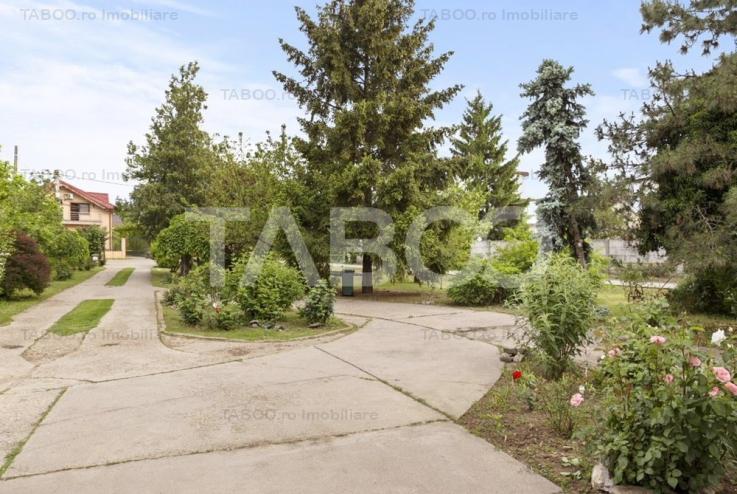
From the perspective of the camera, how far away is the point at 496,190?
38719 millimetres

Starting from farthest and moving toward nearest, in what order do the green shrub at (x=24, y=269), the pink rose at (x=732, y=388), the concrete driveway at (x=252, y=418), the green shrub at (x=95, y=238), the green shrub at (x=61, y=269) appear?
the green shrub at (x=95, y=238) < the green shrub at (x=61, y=269) < the green shrub at (x=24, y=269) < the concrete driveway at (x=252, y=418) < the pink rose at (x=732, y=388)

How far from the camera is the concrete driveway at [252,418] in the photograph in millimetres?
3580

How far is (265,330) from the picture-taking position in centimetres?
982

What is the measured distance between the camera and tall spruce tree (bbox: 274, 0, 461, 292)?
1574 centimetres

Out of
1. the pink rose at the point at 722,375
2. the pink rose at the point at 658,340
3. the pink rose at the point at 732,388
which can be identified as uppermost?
the pink rose at the point at 658,340

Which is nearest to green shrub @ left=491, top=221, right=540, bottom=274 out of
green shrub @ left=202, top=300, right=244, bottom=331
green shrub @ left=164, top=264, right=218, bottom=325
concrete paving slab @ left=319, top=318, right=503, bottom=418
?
concrete paving slab @ left=319, top=318, right=503, bottom=418

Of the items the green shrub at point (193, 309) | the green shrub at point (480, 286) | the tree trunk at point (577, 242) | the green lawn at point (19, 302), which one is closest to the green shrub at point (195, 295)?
the green shrub at point (193, 309)

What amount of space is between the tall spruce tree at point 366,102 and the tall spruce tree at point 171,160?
31.5 feet

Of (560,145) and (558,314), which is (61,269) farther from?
(558,314)

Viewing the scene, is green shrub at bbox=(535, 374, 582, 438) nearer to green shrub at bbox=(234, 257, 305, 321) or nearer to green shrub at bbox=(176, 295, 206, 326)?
green shrub at bbox=(234, 257, 305, 321)

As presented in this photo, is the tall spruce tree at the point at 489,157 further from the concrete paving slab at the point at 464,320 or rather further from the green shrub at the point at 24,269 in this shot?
the green shrub at the point at 24,269

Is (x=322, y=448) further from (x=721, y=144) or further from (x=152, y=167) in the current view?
(x=152, y=167)

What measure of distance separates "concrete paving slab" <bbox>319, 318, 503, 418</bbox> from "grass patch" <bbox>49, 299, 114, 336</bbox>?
18.2 feet

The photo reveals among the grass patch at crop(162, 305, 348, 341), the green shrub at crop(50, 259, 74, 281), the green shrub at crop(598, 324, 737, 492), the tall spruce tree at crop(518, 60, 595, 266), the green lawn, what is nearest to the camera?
the green shrub at crop(598, 324, 737, 492)
